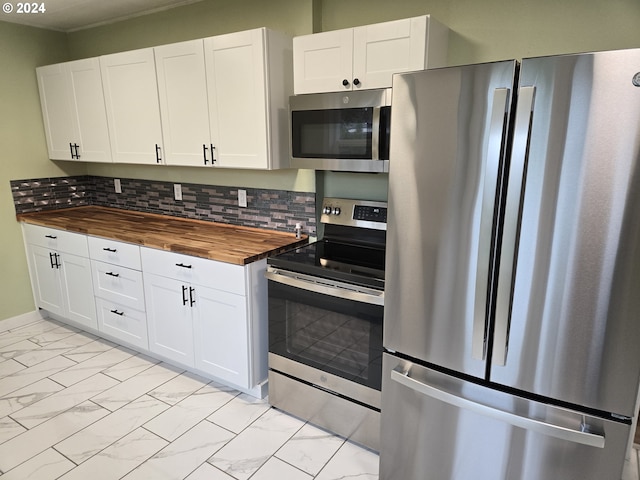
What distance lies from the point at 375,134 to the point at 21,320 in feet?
11.3

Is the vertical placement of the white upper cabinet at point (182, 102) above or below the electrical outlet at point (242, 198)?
above

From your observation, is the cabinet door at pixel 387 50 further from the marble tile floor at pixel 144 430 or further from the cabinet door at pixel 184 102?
the marble tile floor at pixel 144 430

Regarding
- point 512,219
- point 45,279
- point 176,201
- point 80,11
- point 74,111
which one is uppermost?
point 80,11

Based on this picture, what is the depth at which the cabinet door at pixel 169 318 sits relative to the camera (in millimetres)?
2691

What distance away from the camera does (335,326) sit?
2137mm

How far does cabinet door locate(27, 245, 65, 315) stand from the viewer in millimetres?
3504

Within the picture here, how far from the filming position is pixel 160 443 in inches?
88.1

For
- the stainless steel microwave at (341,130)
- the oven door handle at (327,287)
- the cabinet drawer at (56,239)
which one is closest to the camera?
the oven door handle at (327,287)

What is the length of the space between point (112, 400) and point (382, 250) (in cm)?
185

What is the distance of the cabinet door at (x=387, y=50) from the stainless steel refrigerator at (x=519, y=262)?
550 millimetres

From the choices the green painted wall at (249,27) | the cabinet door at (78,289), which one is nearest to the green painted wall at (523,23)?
the green painted wall at (249,27)

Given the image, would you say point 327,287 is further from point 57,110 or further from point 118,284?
point 57,110

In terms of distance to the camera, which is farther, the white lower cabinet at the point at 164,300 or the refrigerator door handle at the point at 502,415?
the white lower cabinet at the point at 164,300

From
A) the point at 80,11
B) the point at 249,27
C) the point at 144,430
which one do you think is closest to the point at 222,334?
the point at 144,430
